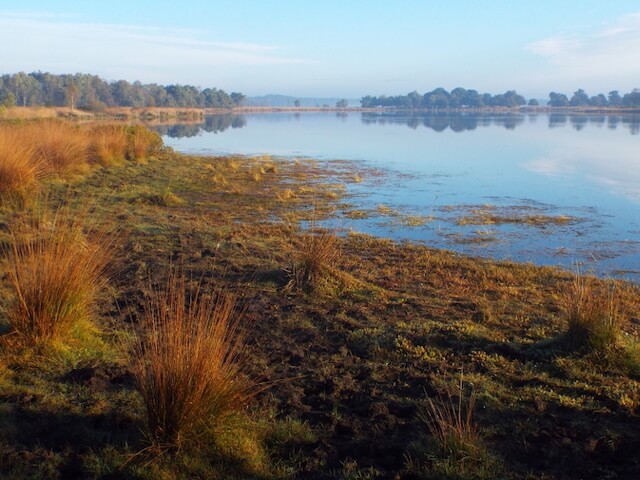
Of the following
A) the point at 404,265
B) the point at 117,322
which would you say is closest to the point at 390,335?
the point at 117,322

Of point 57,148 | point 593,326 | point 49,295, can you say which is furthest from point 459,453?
point 57,148

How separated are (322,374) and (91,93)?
8823cm

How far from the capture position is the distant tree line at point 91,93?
6988 centimetres

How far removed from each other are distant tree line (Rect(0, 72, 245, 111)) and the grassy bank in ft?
185

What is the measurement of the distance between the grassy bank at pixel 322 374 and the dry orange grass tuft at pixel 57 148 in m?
5.40

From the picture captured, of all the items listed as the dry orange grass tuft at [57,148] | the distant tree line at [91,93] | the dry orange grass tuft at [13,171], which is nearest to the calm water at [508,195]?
the dry orange grass tuft at [13,171]

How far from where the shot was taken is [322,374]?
4.23 meters

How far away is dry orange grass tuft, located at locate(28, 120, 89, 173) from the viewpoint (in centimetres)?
1229

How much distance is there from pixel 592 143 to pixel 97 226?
31064mm

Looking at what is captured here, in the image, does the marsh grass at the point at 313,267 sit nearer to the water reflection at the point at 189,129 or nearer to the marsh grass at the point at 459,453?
the marsh grass at the point at 459,453

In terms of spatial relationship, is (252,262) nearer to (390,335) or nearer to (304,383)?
(390,335)

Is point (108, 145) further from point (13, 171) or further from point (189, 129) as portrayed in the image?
point (189, 129)

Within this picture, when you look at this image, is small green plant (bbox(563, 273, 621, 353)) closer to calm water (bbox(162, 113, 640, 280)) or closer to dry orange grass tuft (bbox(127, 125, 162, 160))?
calm water (bbox(162, 113, 640, 280))

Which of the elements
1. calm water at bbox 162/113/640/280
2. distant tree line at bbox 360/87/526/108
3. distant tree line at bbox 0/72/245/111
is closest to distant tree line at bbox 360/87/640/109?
distant tree line at bbox 360/87/526/108
